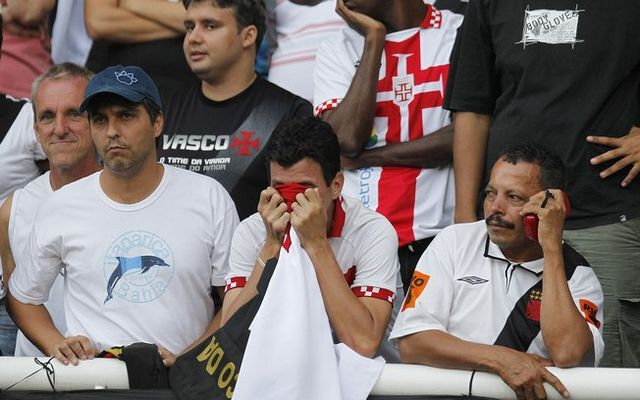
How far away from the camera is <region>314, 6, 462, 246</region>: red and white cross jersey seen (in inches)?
220

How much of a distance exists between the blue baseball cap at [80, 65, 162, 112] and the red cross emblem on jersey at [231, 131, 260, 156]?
65 centimetres

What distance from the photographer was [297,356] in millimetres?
4230

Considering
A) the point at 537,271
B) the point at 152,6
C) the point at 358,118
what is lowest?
the point at 537,271

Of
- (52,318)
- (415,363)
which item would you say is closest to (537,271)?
(415,363)

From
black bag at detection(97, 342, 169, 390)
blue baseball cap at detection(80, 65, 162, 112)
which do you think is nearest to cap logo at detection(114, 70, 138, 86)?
blue baseball cap at detection(80, 65, 162, 112)

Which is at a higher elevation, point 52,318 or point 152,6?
point 152,6

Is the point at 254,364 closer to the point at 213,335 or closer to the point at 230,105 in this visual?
the point at 213,335

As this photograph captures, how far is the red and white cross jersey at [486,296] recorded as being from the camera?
181 inches

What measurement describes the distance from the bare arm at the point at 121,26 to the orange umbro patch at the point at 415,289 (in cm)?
223

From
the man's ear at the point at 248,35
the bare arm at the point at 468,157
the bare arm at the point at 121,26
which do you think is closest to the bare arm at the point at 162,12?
the bare arm at the point at 121,26

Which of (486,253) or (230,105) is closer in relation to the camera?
(486,253)

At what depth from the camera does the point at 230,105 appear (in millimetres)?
5910

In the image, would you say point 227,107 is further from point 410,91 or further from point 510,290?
point 510,290

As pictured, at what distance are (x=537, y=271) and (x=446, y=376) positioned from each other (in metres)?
0.64
